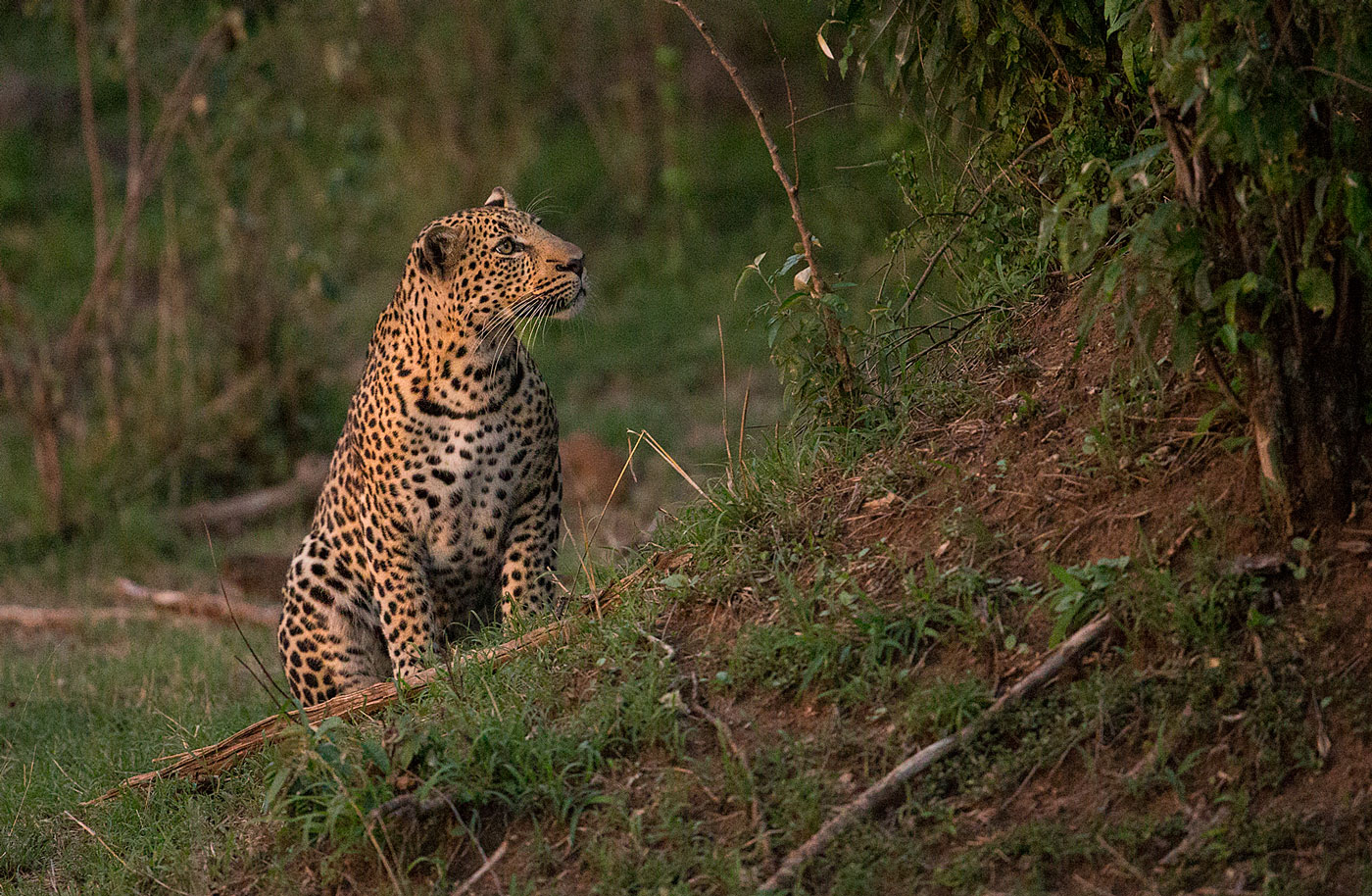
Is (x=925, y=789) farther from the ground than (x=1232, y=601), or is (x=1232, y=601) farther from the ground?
(x=1232, y=601)

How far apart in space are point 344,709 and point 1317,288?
3.16 metres

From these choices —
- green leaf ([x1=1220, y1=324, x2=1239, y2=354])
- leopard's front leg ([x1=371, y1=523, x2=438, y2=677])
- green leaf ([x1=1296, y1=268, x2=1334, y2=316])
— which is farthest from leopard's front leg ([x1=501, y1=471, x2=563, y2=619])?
green leaf ([x1=1296, y1=268, x2=1334, y2=316])

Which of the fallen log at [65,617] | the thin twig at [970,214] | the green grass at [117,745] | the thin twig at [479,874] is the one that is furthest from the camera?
the fallen log at [65,617]

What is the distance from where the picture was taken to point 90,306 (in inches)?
395

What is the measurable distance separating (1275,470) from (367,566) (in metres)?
3.51

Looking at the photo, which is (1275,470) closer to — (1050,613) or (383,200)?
(1050,613)

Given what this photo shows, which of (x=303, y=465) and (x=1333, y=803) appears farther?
(x=303, y=465)

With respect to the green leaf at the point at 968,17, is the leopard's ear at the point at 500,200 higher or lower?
lower

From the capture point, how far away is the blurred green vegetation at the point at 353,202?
10398mm

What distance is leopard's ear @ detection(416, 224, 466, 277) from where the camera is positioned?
6.07 metres

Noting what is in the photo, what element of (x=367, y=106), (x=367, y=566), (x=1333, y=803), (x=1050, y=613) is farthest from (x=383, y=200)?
(x=1333, y=803)

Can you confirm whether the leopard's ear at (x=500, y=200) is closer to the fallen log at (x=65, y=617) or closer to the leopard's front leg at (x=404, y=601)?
the leopard's front leg at (x=404, y=601)

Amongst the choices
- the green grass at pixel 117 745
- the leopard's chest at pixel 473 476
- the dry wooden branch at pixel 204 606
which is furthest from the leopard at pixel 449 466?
the dry wooden branch at pixel 204 606

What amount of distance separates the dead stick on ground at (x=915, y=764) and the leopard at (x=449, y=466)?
2233 millimetres
